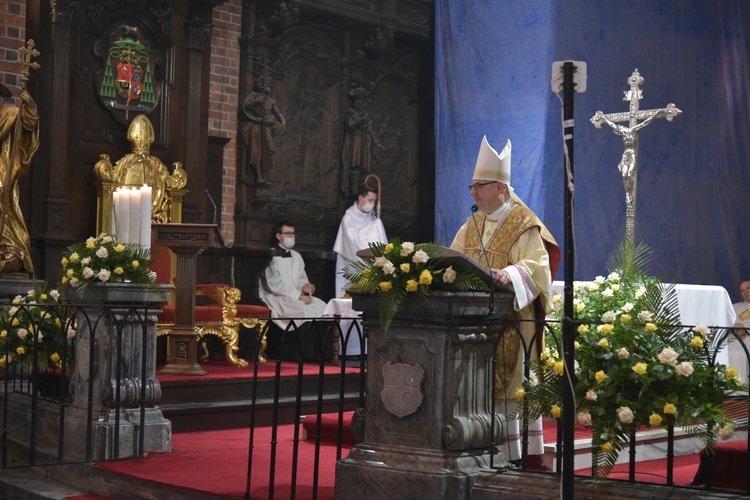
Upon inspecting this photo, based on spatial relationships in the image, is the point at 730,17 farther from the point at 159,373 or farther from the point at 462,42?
the point at 159,373

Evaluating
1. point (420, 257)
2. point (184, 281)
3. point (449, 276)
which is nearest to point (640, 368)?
point (449, 276)

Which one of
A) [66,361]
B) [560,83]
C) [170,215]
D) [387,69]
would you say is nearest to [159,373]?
[66,361]

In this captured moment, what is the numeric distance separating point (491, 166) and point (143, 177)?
534 centimetres

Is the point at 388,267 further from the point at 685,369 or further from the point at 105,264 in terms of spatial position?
the point at 105,264

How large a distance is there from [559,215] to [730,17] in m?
4.54

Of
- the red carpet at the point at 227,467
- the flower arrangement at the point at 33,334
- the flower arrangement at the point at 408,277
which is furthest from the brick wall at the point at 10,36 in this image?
the flower arrangement at the point at 408,277

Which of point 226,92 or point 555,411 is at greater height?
point 226,92

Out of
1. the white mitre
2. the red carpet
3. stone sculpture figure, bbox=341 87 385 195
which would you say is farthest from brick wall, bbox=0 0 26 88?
the white mitre

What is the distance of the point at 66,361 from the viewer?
6449 mm

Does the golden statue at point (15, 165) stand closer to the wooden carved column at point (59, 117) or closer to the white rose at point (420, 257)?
the wooden carved column at point (59, 117)

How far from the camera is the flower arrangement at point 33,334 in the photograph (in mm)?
6453

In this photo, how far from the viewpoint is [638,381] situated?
3877mm

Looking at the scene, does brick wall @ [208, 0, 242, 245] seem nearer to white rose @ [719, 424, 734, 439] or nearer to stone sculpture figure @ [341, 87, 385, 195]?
stone sculpture figure @ [341, 87, 385, 195]

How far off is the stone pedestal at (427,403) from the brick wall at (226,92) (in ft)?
21.2
